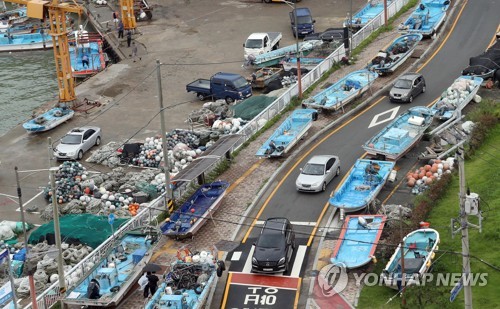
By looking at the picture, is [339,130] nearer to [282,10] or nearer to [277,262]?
[277,262]

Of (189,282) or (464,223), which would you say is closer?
(464,223)

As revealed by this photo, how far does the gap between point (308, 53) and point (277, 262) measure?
107 ft

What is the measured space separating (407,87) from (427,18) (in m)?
14.0

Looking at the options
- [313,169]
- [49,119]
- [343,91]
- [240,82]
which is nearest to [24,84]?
[49,119]

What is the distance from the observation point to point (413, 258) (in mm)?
38781

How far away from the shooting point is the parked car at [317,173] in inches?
1852

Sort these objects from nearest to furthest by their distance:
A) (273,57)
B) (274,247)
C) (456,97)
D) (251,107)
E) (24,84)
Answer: (274,247) → (456,97) → (251,107) → (273,57) → (24,84)

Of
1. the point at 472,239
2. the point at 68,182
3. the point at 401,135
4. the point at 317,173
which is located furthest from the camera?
the point at 68,182

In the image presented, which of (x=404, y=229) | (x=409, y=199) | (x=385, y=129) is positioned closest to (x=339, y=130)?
(x=385, y=129)

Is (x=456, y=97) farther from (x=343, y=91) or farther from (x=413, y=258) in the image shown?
(x=413, y=258)

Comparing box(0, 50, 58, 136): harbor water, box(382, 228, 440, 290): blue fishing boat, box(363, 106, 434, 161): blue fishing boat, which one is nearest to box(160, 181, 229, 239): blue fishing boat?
box(363, 106, 434, 161): blue fishing boat

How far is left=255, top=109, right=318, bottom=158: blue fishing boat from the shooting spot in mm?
51562

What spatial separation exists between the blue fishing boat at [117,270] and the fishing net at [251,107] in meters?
18.9

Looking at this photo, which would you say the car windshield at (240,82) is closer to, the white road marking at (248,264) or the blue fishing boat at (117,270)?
the blue fishing boat at (117,270)
